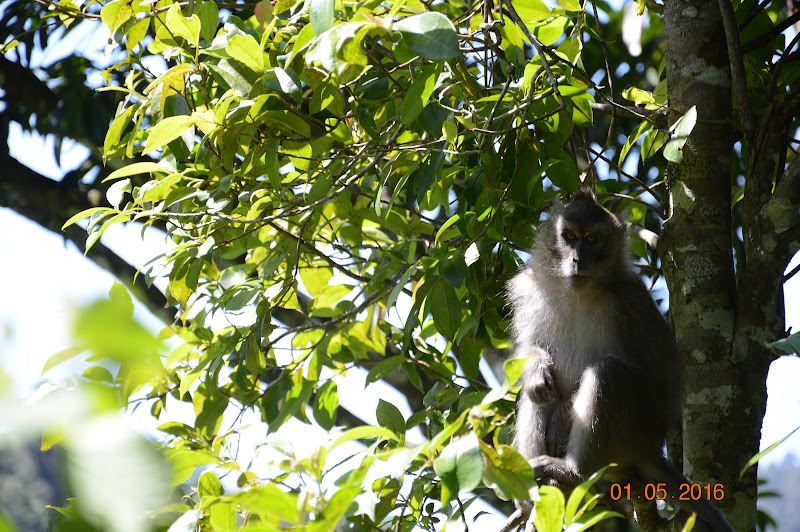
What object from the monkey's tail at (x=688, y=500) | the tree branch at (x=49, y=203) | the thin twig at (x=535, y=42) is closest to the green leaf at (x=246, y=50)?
the thin twig at (x=535, y=42)

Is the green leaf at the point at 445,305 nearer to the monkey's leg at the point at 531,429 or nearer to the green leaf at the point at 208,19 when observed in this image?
the monkey's leg at the point at 531,429

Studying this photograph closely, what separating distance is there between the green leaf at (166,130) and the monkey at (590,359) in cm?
183

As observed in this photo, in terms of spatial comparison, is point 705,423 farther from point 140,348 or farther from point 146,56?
point 146,56

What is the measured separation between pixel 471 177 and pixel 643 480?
1424 mm

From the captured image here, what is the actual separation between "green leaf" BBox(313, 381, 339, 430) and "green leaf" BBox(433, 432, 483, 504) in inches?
71.4

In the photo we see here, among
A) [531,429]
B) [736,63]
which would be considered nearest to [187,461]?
[531,429]

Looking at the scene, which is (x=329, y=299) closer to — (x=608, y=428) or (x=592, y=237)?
(x=592, y=237)

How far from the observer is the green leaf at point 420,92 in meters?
2.36

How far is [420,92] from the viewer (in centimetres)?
238

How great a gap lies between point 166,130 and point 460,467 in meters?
1.63

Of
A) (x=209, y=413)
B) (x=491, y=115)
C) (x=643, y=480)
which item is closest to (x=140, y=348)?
(x=491, y=115)

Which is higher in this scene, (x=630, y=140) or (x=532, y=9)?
(x=532, y=9)

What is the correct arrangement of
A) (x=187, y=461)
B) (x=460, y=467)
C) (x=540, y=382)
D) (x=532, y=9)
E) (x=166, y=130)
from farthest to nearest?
(x=540, y=382), (x=532, y=9), (x=166, y=130), (x=187, y=461), (x=460, y=467)

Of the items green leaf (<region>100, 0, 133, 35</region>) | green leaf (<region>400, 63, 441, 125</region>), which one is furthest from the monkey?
green leaf (<region>100, 0, 133, 35</region>)
